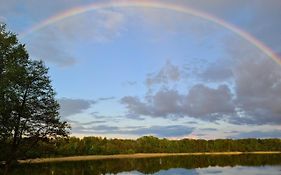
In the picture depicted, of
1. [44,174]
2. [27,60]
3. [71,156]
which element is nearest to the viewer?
[27,60]

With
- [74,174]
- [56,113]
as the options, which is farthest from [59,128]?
[74,174]

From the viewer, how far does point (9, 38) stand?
143 feet

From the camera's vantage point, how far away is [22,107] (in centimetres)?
4069

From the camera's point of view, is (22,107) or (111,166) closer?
(22,107)

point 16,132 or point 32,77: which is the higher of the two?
point 32,77

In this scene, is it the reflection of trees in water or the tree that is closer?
the tree

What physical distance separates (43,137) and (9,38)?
1034cm

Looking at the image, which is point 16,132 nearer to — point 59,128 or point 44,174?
point 59,128

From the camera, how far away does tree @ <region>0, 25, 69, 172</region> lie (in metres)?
40.0

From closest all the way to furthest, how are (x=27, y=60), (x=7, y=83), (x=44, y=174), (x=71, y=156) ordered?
(x=7, y=83), (x=27, y=60), (x=44, y=174), (x=71, y=156)

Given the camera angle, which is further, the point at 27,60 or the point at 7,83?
the point at 27,60

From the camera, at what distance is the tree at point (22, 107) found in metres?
40.0

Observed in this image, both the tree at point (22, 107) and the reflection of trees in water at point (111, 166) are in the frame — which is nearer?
the tree at point (22, 107)

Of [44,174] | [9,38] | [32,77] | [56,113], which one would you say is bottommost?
[44,174]
